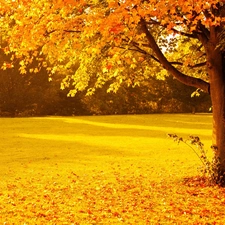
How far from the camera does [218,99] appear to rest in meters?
13.5

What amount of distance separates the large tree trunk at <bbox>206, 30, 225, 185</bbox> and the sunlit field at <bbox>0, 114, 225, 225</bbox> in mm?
707

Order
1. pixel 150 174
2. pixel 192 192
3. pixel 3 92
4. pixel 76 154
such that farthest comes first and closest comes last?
pixel 3 92, pixel 76 154, pixel 150 174, pixel 192 192

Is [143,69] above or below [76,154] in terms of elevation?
above

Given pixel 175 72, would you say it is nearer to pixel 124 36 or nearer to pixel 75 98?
pixel 124 36

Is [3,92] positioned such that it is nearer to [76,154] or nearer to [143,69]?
[76,154]

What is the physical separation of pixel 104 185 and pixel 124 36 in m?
5.36

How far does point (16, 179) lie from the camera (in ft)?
52.6

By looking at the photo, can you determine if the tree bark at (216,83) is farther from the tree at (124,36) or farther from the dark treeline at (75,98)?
the dark treeline at (75,98)

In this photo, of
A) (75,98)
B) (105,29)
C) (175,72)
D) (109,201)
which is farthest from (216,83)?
(75,98)

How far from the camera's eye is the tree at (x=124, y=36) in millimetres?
9453

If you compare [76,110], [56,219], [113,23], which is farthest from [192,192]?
[76,110]

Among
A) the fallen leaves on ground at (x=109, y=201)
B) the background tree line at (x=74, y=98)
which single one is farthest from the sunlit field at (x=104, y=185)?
the background tree line at (x=74, y=98)

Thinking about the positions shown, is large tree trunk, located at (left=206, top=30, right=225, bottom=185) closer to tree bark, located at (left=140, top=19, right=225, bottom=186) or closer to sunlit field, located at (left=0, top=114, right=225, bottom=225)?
tree bark, located at (left=140, top=19, right=225, bottom=186)

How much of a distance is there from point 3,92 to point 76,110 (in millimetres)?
9363
